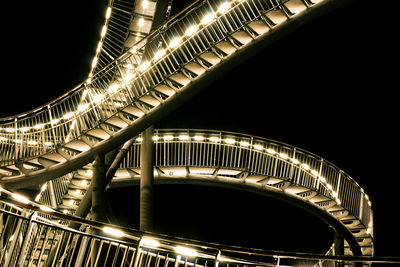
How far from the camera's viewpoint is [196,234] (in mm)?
24734

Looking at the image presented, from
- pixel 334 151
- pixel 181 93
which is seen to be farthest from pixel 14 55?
pixel 334 151

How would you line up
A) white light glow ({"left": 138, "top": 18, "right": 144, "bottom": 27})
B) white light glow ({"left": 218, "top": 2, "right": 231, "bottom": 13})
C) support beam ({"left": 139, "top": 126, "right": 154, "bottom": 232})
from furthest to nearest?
1. white light glow ({"left": 138, "top": 18, "right": 144, "bottom": 27})
2. support beam ({"left": 139, "top": 126, "right": 154, "bottom": 232})
3. white light glow ({"left": 218, "top": 2, "right": 231, "bottom": 13})

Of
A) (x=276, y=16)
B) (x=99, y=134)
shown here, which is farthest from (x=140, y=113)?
(x=276, y=16)

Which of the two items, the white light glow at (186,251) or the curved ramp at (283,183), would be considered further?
the curved ramp at (283,183)

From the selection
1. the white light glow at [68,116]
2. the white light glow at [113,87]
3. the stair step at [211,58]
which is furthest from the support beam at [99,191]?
the stair step at [211,58]

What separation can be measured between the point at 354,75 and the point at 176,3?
364 inches

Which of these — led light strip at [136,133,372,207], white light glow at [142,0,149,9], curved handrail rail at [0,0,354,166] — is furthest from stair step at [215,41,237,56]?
led light strip at [136,133,372,207]

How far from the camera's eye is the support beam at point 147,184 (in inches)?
599

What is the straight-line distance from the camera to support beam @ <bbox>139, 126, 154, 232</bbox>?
15227 millimetres

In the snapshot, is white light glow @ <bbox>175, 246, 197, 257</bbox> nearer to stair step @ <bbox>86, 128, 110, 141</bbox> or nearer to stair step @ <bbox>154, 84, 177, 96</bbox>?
stair step @ <bbox>154, 84, 177, 96</bbox>

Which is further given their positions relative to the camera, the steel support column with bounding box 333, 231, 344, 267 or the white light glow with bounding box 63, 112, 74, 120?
the steel support column with bounding box 333, 231, 344, 267

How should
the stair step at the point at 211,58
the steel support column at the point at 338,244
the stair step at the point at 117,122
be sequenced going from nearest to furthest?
the stair step at the point at 211,58
the stair step at the point at 117,122
the steel support column at the point at 338,244

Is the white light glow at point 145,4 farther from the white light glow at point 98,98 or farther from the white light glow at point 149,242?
the white light glow at point 149,242

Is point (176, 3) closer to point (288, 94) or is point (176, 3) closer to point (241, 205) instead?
point (288, 94)
